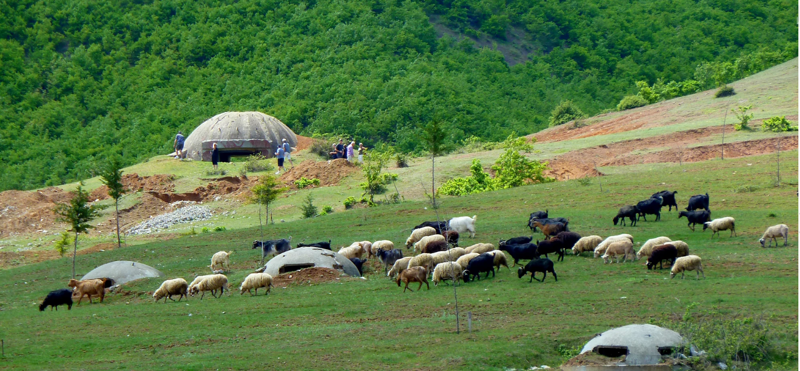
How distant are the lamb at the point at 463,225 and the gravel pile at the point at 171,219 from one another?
18.6m

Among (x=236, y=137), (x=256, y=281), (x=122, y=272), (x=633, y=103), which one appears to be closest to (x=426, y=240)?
(x=256, y=281)

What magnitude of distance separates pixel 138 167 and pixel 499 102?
38.3m

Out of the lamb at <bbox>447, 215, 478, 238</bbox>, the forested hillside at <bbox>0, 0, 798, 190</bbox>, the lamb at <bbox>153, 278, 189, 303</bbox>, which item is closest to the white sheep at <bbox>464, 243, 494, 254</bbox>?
the lamb at <bbox>447, 215, 478, 238</bbox>

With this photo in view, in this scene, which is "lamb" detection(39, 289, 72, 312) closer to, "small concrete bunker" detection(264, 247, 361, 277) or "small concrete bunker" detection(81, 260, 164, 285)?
"small concrete bunker" detection(81, 260, 164, 285)

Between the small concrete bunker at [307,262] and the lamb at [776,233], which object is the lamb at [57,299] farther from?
the lamb at [776,233]

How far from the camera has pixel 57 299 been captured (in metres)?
25.2

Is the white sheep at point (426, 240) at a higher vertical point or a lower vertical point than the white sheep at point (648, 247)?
higher

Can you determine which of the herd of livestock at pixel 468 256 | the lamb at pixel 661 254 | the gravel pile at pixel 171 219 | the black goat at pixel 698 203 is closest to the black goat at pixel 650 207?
the herd of livestock at pixel 468 256

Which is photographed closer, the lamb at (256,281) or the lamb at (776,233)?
the lamb at (256,281)

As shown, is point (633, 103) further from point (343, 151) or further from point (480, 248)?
point (480, 248)

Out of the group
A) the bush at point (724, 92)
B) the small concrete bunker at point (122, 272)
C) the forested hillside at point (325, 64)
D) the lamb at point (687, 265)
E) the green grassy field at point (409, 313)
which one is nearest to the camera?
the green grassy field at point (409, 313)

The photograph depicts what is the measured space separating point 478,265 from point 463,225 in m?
6.93

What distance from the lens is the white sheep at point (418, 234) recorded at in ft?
100

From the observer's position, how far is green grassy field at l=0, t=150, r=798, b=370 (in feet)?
58.5
